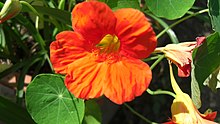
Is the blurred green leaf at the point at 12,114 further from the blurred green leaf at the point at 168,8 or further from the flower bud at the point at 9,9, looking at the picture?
the blurred green leaf at the point at 168,8

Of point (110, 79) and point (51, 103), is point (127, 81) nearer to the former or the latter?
point (110, 79)

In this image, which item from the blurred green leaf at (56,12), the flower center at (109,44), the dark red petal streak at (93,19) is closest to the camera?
the dark red petal streak at (93,19)

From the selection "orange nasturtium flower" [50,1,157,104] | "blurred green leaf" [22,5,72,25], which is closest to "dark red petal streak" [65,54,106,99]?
"orange nasturtium flower" [50,1,157,104]

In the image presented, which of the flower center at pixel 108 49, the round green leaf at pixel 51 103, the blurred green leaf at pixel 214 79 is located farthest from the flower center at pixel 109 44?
the blurred green leaf at pixel 214 79

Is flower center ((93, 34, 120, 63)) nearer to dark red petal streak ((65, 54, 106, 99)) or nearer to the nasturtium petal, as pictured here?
dark red petal streak ((65, 54, 106, 99))

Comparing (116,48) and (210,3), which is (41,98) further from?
(210,3)

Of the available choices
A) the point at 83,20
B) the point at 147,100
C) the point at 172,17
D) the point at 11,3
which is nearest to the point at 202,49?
the point at 172,17
